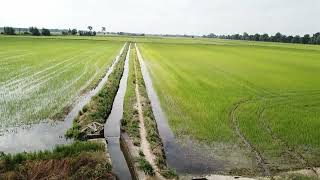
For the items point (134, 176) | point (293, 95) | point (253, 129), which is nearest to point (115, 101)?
point (253, 129)

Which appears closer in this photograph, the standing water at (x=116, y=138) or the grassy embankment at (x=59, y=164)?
the grassy embankment at (x=59, y=164)

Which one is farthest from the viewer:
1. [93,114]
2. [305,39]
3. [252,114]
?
[305,39]

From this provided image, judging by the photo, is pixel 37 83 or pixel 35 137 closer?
pixel 35 137

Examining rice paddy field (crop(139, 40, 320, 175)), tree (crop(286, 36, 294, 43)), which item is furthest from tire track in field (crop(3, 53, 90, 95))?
tree (crop(286, 36, 294, 43))

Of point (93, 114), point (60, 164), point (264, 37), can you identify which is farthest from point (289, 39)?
point (60, 164)

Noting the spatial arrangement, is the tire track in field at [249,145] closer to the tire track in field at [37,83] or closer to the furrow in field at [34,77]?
the tire track in field at [37,83]

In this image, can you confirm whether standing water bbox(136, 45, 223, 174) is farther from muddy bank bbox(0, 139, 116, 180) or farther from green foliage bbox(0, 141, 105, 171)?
green foliage bbox(0, 141, 105, 171)

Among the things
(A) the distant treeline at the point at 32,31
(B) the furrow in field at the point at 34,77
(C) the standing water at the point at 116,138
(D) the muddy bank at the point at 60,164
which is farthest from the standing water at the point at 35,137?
(A) the distant treeline at the point at 32,31

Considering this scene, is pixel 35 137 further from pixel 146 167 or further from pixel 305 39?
pixel 305 39
